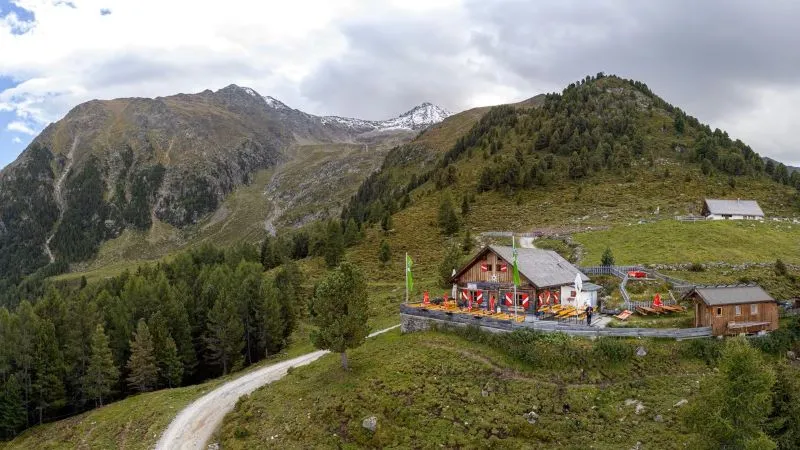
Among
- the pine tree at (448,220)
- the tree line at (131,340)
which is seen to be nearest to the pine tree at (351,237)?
the pine tree at (448,220)

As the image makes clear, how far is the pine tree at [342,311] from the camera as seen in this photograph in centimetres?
4069

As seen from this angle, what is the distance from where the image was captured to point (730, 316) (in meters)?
39.5

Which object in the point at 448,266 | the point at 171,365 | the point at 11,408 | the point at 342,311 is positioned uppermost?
the point at 448,266

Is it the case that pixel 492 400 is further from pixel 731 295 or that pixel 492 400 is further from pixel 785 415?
pixel 731 295

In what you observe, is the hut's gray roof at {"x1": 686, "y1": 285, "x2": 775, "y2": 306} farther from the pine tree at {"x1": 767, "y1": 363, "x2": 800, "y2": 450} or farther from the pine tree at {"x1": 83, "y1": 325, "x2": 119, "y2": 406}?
the pine tree at {"x1": 83, "y1": 325, "x2": 119, "y2": 406}

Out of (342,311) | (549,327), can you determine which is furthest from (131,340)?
(549,327)

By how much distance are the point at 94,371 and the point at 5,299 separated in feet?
582

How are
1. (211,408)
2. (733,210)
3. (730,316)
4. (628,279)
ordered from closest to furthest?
(730,316)
(211,408)
(628,279)
(733,210)

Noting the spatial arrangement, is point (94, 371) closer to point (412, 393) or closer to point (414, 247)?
point (412, 393)

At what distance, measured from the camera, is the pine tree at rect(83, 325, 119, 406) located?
5159 cm

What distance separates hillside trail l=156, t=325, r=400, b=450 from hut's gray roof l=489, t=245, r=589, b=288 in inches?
586

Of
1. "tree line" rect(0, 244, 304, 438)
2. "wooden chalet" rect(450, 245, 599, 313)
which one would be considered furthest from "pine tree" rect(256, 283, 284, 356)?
"wooden chalet" rect(450, 245, 599, 313)

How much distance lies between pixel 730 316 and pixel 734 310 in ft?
1.90

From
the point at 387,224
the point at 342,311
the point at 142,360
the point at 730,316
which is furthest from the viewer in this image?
the point at 387,224
